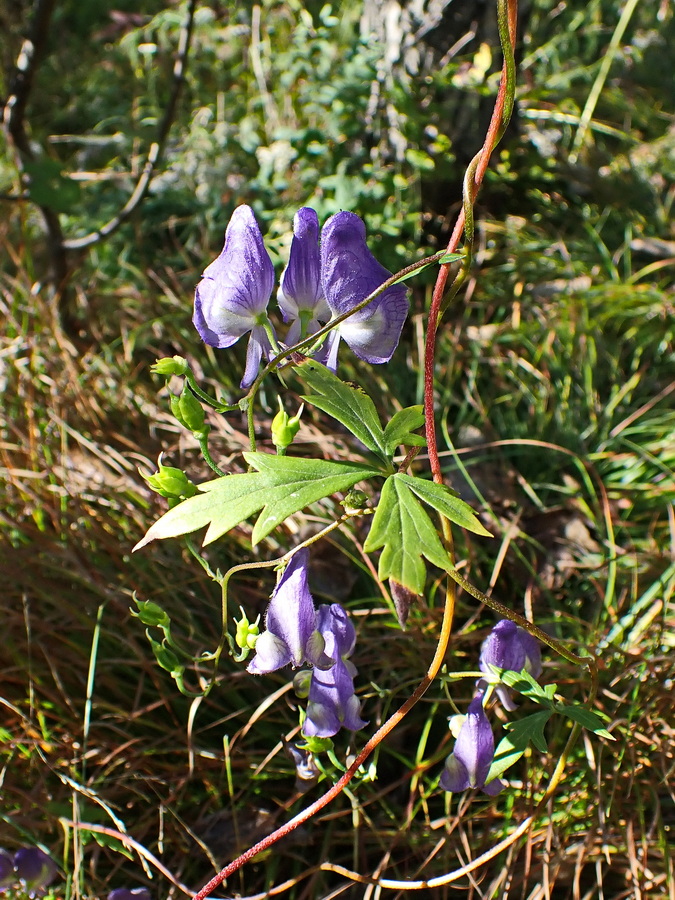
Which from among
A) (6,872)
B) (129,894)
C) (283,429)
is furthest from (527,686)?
(6,872)

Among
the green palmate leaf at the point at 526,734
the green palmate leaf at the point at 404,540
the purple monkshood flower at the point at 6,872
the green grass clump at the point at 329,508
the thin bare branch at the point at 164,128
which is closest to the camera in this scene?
the green palmate leaf at the point at 404,540

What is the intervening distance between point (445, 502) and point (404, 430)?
0.36ft

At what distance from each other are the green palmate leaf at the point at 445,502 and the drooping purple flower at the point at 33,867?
89 centimetres

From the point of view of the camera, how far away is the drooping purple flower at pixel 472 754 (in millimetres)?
1021

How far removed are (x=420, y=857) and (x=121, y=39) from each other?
4.31 m

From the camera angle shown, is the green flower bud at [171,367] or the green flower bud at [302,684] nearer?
the green flower bud at [171,367]

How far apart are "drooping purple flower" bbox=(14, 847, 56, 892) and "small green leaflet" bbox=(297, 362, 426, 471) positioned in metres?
0.87

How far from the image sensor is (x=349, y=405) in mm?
875

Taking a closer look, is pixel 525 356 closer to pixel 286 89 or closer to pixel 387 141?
pixel 387 141

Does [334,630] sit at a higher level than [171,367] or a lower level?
lower

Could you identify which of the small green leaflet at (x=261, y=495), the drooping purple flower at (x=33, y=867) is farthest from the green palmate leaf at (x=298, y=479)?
the drooping purple flower at (x=33, y=867)

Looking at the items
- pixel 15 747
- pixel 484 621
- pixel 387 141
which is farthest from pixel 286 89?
pixel 15 747

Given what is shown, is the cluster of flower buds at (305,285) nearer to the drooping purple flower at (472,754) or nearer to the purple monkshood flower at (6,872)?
the drooping purple flower at (472,754)

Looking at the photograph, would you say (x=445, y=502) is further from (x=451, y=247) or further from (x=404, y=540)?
(x=451, y=247)
